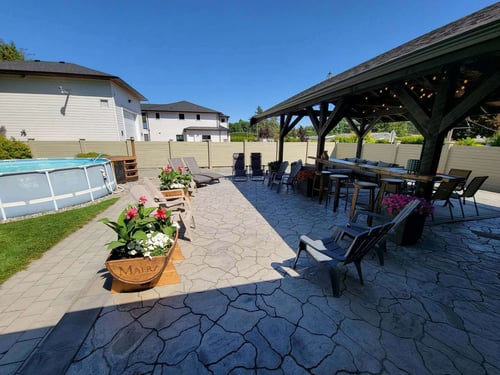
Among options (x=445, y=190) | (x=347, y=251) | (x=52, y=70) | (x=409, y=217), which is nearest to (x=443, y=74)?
(x=409, y=217)

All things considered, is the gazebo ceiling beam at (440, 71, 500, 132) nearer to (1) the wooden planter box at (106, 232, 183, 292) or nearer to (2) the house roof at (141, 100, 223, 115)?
(1) the wooden planter box at (106, 232, 183, 292)

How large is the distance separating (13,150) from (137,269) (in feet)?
38.5

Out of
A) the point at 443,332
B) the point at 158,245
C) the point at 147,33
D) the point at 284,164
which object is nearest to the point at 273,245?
the point at 158,245

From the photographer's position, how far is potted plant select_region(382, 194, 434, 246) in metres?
3.10

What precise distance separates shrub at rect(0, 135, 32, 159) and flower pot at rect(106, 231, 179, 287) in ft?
37.3

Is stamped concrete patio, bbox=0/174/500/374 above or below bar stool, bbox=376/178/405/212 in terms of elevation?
below

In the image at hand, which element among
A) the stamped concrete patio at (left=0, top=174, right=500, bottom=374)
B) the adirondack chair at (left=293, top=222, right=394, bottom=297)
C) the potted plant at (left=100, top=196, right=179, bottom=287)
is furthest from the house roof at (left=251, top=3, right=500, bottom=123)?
the potted plant at (left=100, top=196, right=179, bottom=287)

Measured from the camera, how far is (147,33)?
11.1m

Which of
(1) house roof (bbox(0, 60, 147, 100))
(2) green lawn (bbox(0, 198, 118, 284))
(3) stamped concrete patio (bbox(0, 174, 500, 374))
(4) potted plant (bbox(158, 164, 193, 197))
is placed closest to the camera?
(3) stamped concrete patio (bbox(0, 174, 500, 374))

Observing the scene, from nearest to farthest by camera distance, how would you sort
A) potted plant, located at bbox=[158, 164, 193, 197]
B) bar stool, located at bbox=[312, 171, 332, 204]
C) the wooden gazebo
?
the wooden gazebo → potted plant, located at bbox=[158, 164, 193, 197] → bar stool, located at bbox=[312, 171, 332, 204]

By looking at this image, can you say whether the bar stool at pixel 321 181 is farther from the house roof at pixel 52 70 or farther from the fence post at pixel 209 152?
the house roof at pixel 52 70

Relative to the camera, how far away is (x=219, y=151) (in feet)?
38.1

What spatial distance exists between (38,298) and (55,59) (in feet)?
66.7

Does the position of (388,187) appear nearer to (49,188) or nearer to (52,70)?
(49,188)
